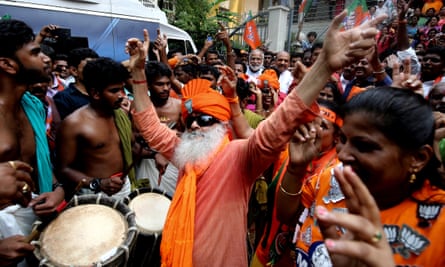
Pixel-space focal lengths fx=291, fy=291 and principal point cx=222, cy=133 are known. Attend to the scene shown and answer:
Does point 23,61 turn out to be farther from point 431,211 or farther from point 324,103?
point 431,211

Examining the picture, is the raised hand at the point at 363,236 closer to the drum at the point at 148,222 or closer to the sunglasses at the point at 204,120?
the sunglasses at the point at 204,120

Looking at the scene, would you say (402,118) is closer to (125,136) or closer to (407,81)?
(407,81)

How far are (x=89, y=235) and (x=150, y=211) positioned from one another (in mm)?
612

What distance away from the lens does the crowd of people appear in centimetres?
110

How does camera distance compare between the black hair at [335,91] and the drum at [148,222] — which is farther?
the black hair at [335,91]

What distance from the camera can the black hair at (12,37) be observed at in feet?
6.96

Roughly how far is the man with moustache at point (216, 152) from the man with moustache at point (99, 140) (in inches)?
35.2

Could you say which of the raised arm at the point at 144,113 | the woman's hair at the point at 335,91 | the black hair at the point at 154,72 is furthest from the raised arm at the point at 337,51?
the black hair at the point at 154,72

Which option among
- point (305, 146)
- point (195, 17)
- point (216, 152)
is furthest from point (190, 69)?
point (195, 17)

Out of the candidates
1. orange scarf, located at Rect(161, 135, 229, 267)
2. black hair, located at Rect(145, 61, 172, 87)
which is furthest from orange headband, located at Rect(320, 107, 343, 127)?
black hair, located at Rect(145, 61, 172, 87)

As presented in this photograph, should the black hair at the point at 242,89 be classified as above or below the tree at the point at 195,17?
below

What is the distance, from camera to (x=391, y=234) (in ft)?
3.76

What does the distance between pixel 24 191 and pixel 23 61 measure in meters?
1.16

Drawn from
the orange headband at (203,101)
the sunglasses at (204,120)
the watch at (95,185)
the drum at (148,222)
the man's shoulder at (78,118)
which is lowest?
the drum at (148,222)
